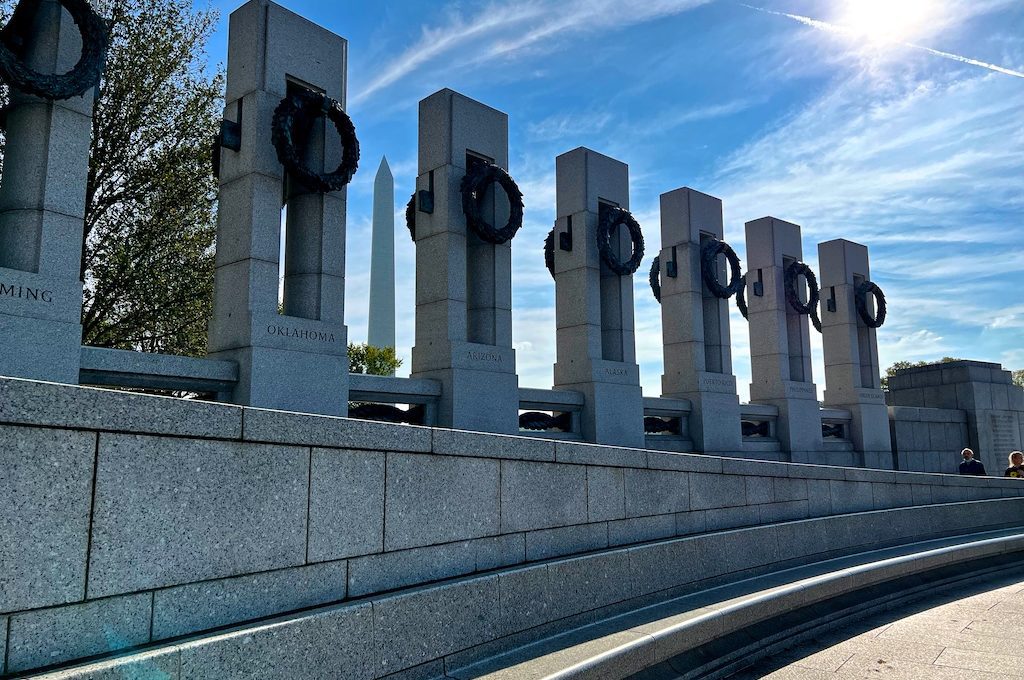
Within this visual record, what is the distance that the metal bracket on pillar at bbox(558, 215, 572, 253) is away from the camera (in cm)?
1731

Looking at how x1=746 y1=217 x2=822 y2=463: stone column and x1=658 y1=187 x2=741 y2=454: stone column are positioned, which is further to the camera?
x1=746 y1=217 x2=822 y2=463: stone column

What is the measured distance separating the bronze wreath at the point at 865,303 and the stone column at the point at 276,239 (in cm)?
1856

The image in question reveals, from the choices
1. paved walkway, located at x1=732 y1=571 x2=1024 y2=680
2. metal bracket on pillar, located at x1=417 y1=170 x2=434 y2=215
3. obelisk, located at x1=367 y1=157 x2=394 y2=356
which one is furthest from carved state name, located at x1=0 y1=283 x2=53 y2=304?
obelisk, located at x1=367 y1=157 x2=394 y2=356

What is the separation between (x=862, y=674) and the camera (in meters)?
6.45

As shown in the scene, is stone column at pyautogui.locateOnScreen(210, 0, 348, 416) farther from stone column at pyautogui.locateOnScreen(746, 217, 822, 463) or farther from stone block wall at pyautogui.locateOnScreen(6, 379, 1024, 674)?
stone column at pyautogui.locateOnScreen(746, 217, 822, 463)

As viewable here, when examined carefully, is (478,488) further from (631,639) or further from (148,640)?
(148,640)

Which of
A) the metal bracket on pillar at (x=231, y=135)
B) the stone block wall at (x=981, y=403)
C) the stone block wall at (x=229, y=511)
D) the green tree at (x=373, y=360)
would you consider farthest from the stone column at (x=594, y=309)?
the green tree at (x=373, y=360)

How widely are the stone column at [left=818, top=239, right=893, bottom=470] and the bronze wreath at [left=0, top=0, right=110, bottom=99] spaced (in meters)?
21.7

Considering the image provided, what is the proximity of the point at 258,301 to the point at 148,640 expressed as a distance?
7952 millimetres

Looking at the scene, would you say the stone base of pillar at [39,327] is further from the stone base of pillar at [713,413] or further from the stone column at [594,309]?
the stone base of pillar at [713,413]

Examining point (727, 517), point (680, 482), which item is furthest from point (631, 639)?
point (727, 517)

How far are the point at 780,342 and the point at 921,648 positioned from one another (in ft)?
52.0

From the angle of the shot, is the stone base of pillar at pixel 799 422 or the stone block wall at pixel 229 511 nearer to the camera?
the stone block wall at pixel 229 511

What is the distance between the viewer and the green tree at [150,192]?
16.1m
